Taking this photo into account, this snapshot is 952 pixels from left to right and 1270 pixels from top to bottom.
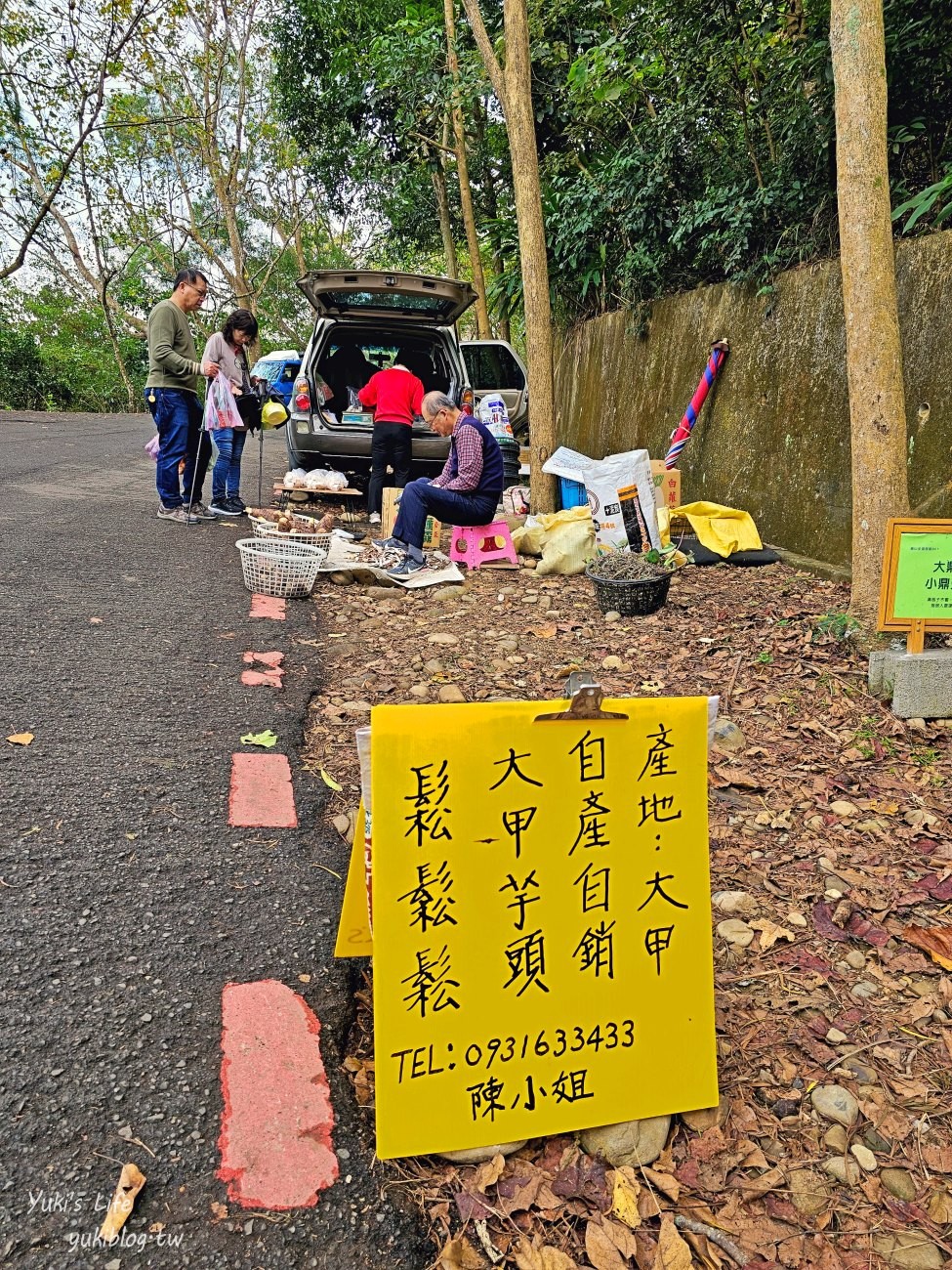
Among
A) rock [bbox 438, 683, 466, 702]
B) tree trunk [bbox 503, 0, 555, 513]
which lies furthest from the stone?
tree trunk [bbox 503, 0, 555, 513]

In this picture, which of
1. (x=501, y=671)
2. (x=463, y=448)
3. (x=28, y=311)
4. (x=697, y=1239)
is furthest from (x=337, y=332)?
(x=28, y=311)

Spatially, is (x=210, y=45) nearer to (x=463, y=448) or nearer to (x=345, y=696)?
(x=463, y=448)

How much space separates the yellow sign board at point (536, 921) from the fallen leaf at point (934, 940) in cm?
81

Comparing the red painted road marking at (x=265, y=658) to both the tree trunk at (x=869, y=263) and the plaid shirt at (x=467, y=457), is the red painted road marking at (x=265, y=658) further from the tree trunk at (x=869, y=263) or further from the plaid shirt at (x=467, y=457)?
the tree trunk at (x=869, y=263)

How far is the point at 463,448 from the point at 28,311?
30.6 m

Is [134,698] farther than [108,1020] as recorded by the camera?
Yes

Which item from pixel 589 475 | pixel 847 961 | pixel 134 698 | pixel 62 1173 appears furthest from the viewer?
pixel 589 475

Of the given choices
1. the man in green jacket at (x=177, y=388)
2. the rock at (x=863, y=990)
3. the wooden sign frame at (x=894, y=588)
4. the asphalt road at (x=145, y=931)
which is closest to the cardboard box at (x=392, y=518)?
the man in green jacket at (x=177, y=388)

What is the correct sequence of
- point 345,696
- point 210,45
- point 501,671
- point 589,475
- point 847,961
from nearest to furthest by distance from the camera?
point 847,961
point 345,696
point 501,671
point 589,475
point 210,45

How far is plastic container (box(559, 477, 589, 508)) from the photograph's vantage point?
6246 millimetres

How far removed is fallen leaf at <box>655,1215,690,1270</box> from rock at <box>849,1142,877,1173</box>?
0.40 meters

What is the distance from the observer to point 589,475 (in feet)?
16.4

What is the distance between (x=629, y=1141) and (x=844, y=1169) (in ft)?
1.29

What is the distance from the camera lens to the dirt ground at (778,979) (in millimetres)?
1355
